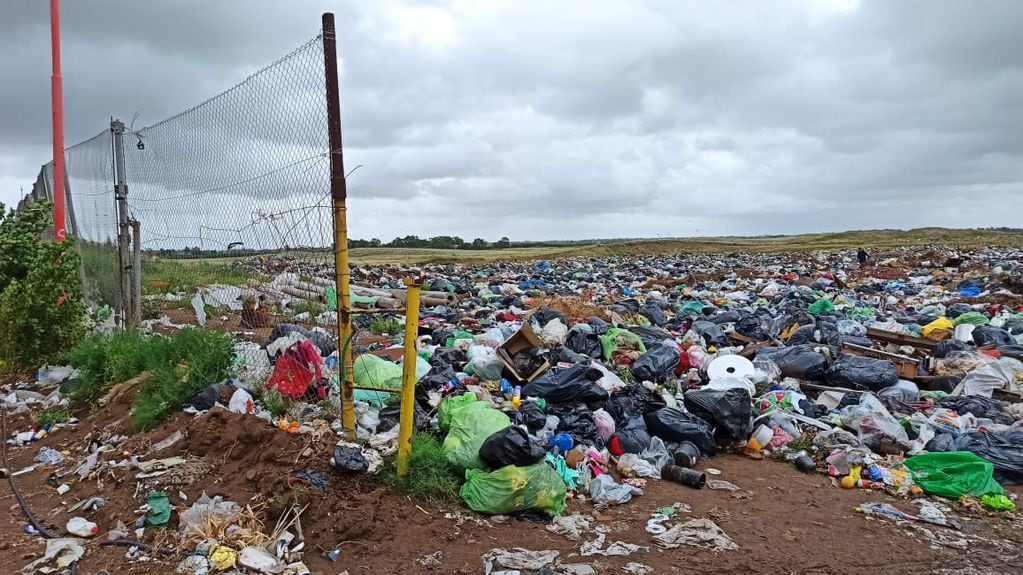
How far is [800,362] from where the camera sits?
628cm

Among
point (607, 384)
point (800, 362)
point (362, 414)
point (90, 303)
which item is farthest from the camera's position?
point (90, 303)

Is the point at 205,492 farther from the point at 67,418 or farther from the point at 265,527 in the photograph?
the point at 67,418

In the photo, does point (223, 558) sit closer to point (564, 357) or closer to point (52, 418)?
point (52, 418)

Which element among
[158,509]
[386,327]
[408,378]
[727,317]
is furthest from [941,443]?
[386,327]

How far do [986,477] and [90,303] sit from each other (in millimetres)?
8767

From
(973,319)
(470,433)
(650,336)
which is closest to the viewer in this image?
(470,433)

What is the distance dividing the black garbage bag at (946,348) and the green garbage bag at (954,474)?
2.84 m

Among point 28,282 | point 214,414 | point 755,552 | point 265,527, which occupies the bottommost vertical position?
point 755,552

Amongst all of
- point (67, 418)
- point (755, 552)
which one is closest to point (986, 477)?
point (755, 552)

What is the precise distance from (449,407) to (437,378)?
0.93 meters

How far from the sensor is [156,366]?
15.3 ft

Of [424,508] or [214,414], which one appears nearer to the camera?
[424,508]

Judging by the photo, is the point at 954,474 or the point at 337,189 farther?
the point at 954,474

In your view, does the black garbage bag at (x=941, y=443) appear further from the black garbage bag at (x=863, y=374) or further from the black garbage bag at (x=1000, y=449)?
the black garbage bag at (x=863, y=374)
